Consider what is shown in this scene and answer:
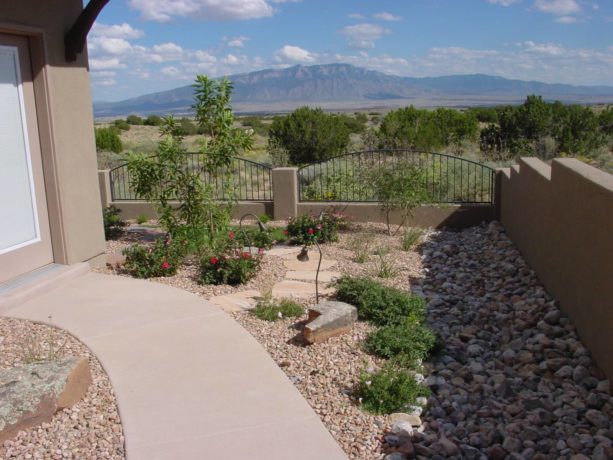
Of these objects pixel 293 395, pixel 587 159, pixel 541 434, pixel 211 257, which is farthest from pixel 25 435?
pixel 587 159

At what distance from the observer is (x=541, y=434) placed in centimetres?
456

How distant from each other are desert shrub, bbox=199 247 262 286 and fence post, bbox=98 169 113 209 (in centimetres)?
609

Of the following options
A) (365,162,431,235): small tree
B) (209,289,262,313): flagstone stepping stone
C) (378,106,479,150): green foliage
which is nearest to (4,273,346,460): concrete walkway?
(209,289,262,313): flagstone stepping stone

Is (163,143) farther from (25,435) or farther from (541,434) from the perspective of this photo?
(541,434)

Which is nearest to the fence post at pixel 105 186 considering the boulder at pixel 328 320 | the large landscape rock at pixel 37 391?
the boulder at pixel 328 320

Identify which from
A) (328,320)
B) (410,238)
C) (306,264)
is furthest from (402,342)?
(410,238)

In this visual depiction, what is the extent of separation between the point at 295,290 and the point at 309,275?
756 millimetres

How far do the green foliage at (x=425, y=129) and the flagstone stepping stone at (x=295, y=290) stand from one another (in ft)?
41.5

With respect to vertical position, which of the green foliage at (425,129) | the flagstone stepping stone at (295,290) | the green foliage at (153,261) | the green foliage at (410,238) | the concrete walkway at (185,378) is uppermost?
the green foliage at (425,129)

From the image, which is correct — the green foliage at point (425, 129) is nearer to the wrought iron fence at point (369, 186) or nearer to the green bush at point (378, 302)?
the wrought iron fence at point (369, 186)

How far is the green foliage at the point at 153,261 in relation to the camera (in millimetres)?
7828

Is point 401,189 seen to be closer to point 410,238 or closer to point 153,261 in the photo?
point 410,238

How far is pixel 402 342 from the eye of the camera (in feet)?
18.9

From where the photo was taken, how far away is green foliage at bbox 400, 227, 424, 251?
10.3m
